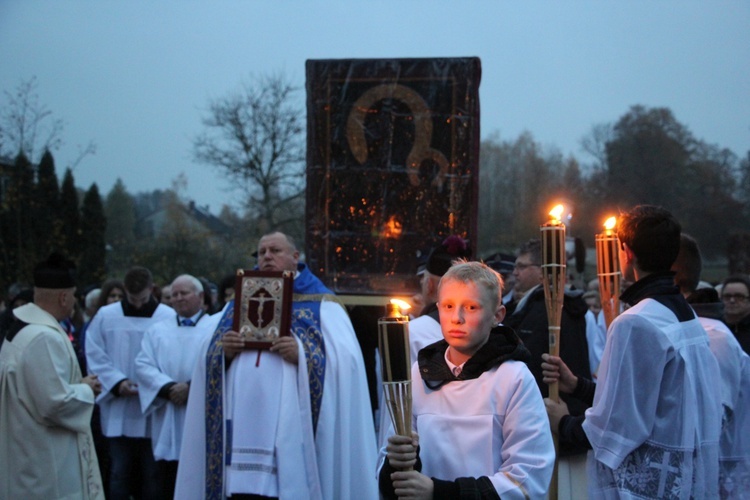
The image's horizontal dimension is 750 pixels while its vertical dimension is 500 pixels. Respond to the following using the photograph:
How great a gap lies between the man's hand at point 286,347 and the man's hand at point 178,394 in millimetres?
2122

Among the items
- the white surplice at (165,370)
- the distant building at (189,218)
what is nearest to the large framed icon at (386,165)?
the white surplice at (165,370)

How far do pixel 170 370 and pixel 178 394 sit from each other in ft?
1.10

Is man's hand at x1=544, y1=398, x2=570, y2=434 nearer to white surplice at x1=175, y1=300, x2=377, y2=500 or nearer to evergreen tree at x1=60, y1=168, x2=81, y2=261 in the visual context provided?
white surplice at x1=175, y1=300, x2=377, y2=500

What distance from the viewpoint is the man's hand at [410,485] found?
303cm

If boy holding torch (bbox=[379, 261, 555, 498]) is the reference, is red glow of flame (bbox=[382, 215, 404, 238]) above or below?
above

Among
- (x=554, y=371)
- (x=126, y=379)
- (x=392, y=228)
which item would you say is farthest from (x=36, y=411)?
(x=392, y=228)

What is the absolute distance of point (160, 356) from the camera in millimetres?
8078

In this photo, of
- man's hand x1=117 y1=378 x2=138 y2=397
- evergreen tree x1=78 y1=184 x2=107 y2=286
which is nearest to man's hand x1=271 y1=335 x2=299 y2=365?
man's hand x1=117 y1=378 x2=138 y2=397

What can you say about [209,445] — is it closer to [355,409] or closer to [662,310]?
[355,409]

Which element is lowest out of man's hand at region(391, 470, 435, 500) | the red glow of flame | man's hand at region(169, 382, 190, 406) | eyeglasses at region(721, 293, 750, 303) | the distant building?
man's hand at region(169, 382, 190, 406)

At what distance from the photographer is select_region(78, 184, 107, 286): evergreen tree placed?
2603 centimetres

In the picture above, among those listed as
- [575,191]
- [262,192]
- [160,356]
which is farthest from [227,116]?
[575,191]

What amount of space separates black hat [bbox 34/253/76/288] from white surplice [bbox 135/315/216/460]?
1.87 meters

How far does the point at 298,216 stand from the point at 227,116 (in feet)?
12.9
